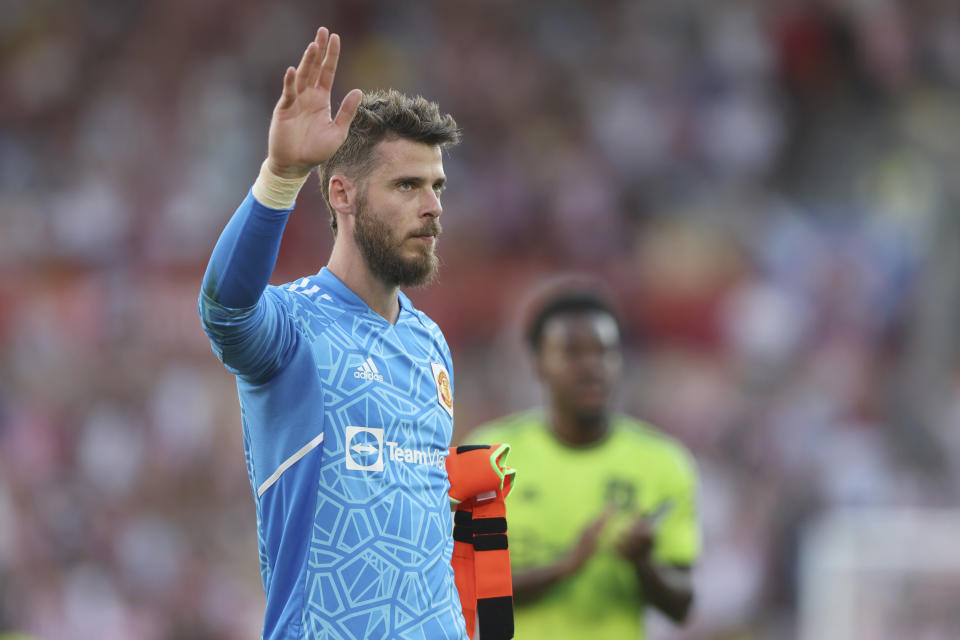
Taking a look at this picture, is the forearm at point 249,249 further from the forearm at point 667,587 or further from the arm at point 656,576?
the forearm at point 667,587

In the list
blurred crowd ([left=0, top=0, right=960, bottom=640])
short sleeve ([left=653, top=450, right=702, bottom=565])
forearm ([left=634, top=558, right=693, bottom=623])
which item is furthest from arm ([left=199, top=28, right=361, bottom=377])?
blurred crowd ([left=0, top=0, right=960, bottom=640])

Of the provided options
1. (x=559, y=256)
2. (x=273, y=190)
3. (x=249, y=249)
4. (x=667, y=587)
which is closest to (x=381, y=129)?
(x=273, y=190)

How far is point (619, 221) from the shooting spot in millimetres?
11750

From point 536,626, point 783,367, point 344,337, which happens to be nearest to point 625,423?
point 536,626

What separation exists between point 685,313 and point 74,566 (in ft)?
18.2

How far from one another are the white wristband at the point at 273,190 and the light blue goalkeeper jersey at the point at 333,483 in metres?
0.04

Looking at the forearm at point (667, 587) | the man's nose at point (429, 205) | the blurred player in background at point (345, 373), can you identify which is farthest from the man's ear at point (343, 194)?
the forearm at point (667, 587)

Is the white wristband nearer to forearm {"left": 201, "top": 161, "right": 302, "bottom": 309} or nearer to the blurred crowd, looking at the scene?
forearm {"left": 201, "top": 161, "right": 302, "bottom": 309}

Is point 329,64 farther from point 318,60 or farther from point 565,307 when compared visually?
point 565,307

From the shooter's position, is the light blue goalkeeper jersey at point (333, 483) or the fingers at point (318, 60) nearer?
the fingers at point (318, 60)

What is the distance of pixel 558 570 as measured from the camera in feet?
15.4

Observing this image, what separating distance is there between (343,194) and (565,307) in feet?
6.71

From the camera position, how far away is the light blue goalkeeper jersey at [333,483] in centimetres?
309

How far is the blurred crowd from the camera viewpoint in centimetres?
1050
